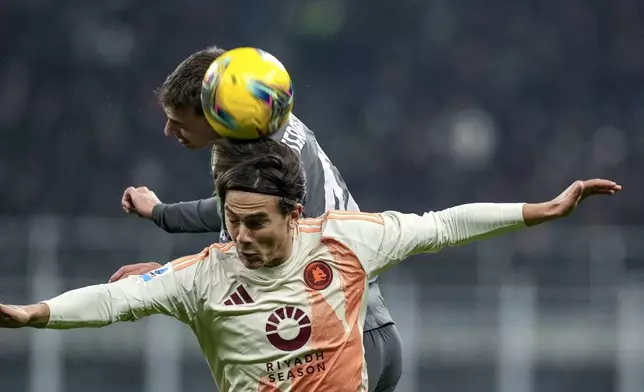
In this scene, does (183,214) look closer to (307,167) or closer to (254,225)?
(307,167)

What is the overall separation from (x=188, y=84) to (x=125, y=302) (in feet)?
2.77

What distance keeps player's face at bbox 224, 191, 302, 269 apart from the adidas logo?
11 cm

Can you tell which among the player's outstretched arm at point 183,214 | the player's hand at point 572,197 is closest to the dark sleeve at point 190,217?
the player's outstretched arm at point 183,214

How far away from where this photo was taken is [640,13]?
17.8m

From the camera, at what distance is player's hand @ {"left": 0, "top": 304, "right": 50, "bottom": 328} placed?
360 centimetres

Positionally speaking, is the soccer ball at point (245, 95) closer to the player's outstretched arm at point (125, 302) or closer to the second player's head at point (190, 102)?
the second player's head at point (190, 102)

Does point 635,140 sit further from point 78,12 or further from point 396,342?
point 396,342

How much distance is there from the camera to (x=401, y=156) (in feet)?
52.4

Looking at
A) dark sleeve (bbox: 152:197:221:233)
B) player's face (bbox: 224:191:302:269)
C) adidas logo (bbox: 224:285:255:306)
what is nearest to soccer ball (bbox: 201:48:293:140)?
player's face (bbox: 224:191:302:269)

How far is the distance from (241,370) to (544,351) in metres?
9.60

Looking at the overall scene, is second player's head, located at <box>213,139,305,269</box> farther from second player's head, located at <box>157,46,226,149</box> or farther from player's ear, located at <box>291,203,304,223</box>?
second player's head, located at <box>157,46,226,149</box>

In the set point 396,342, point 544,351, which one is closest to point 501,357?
point 544,351

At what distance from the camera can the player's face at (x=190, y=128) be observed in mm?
4414

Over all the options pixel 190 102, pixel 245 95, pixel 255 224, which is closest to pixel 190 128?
pixel 190 102
